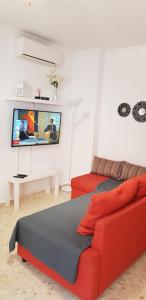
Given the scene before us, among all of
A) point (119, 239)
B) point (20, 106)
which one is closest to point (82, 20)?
point (20, 106)

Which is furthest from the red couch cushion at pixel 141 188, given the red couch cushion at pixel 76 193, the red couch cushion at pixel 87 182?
the red couch cushion at pixel 76 193

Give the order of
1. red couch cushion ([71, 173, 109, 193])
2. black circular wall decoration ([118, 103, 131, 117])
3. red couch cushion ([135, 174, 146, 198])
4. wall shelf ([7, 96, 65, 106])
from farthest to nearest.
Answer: black circular wall decoration ([118, 103, 131, 117]) → red couch cushion ([71, 173, 109, 193]) → wall shelf ([7, 96, 65, 106]) → red couch cushion ([135, 174, 146, 198])

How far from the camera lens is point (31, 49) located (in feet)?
11.9

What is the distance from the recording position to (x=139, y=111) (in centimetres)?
399

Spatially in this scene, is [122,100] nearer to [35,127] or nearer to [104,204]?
[35,127]

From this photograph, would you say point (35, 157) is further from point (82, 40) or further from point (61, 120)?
point (82, 40)

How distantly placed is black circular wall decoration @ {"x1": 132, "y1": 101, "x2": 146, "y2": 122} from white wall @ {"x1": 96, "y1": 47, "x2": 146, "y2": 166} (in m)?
0.07

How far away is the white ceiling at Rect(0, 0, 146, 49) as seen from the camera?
8.69 ft

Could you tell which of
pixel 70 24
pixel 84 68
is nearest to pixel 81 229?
pixel 70 24

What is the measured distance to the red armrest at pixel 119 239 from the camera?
6.12 ft

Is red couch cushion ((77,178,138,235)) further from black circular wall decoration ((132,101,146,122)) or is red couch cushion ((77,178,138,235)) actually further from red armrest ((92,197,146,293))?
black circular wall decoration ((132,101,146,122))

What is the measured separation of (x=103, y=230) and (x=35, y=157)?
2613 millimetres

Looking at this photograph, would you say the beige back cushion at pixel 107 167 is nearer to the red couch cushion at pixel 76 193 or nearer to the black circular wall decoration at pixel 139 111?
the red couch cushion at pixel 76 193

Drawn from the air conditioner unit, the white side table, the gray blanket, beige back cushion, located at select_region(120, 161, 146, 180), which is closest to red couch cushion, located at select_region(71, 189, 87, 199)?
the white side table
